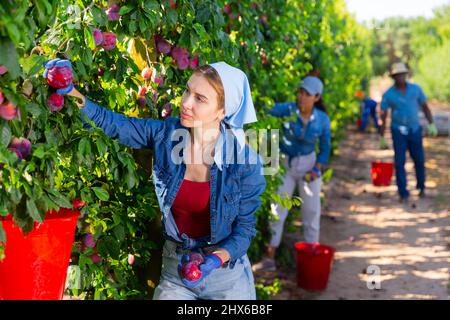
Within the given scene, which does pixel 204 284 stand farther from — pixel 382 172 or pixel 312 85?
pixel 382 172

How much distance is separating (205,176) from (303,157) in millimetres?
2777

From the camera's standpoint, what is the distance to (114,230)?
2660 mm

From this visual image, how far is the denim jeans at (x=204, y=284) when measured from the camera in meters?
2.52

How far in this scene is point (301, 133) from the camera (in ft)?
17.0

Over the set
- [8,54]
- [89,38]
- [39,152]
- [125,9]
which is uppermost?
[125,9]

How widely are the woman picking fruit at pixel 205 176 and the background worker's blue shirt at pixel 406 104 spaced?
521cm

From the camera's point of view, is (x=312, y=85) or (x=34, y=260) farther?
(x=312, y=85)

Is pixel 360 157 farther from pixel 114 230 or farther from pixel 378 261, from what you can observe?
pixel 114 230

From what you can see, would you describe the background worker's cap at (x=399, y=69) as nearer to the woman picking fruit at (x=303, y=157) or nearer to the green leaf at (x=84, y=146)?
the woman picking fruit at (x=303, y=157)

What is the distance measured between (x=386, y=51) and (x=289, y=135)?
3632 centimetres

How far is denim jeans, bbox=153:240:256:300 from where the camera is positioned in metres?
2.52

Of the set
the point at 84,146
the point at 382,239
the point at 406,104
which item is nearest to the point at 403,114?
the point at 406,104

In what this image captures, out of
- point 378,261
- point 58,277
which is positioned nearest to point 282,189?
point 378,261

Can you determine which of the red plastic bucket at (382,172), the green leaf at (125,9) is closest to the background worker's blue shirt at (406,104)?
the red plastic bucket at (382,172)
